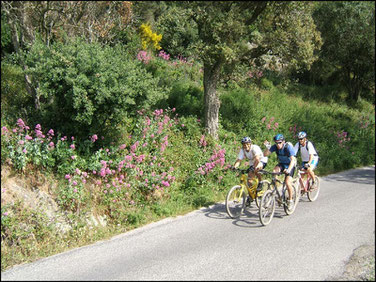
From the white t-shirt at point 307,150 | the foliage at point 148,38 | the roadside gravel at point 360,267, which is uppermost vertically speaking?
the foliage at point 148,38

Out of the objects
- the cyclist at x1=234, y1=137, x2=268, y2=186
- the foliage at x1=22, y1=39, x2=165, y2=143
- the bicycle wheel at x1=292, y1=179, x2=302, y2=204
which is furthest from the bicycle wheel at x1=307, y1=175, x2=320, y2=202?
the foliage at x1=22, y1=39, x2=165, y2=143

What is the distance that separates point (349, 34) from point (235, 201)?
16298 millimetres

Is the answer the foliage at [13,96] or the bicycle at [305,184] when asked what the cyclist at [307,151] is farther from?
the foliage at [13,96]

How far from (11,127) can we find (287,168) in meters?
6.40

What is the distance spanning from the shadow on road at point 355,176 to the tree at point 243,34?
438cm

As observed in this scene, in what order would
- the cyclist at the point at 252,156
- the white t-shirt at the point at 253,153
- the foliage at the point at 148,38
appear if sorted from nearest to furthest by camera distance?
the cyclist at the point at 252,156
the white t-shirt at the point at 253,153
the foliage at the point at 148,38

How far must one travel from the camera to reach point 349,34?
1975cm

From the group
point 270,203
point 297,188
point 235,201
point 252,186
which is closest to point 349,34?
point 297,188

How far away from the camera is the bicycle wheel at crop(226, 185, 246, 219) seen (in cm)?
771

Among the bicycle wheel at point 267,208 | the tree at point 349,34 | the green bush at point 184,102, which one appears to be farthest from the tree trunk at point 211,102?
the tree at point 349,34

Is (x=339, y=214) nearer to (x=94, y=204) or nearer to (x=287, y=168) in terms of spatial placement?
(x=287, y=168)

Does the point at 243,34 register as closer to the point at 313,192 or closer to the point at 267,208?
the point at 313,192

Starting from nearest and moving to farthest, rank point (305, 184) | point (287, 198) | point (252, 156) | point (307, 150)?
point (252, 156), point (287, 198), point (307, 150), point (305, 184)

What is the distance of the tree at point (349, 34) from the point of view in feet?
64.2
